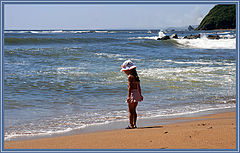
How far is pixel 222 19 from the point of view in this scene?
100 meters

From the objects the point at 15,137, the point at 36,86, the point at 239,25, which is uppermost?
the point at 239,25

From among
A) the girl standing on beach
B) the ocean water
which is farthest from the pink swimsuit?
the ocean water

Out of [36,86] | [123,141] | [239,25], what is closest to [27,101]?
[36,86]

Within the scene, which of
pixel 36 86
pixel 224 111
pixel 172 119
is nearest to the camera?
pixel 172 119

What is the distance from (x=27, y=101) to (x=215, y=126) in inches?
192

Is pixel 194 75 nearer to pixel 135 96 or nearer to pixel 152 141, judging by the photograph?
pixel 135 96

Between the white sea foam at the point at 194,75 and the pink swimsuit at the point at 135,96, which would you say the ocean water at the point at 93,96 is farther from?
the pink swimsuit at the point at 135,96

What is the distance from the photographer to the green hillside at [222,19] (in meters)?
99.2

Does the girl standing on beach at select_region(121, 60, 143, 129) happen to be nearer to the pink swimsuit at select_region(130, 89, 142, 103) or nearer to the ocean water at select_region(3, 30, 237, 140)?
the pink swimsuit at select_region(130, 89, 142, 103)

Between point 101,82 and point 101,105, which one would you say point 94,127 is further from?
point 101,82

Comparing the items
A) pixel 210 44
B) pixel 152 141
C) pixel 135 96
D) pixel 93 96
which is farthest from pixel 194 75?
pixel 210 44

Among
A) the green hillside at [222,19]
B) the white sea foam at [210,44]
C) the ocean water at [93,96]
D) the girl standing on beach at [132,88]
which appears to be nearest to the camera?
the girl standing on beach at [132,88]

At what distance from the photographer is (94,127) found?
18.8 feet

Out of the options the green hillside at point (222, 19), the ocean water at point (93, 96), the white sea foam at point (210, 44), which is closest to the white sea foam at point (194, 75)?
the ocean water at point (93, 96)
